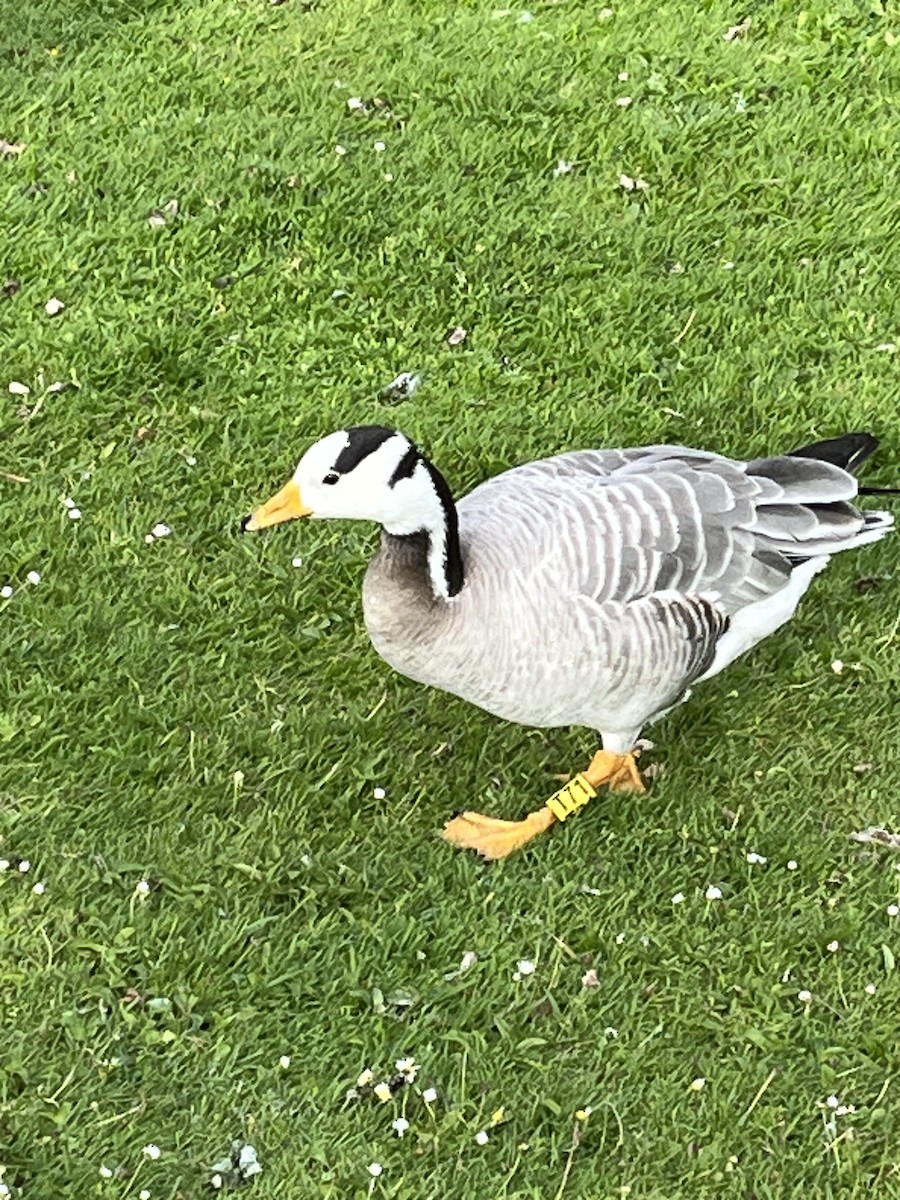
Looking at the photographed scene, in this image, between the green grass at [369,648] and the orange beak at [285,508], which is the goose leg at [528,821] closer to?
the green grass at [369,648]

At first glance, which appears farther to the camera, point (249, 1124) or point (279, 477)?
point (279, 477)

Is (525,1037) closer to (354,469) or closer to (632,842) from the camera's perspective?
(632,842)

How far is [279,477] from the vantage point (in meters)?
4.07

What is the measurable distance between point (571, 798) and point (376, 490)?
105 centimetres

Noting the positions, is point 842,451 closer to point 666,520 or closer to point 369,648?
point 666,520

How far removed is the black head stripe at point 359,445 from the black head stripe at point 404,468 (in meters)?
0.06

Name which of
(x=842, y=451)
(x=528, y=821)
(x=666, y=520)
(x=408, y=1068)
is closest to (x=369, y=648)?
(x=528, y=821)

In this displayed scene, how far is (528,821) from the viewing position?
3.32m

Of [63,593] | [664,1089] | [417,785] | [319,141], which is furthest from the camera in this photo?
[319,141]

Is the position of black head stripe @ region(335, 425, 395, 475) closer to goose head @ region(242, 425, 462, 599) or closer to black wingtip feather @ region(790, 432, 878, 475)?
goose head @ region(242, 425, 462, 599)

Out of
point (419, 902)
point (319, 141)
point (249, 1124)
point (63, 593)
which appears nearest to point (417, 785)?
point (419, 902)

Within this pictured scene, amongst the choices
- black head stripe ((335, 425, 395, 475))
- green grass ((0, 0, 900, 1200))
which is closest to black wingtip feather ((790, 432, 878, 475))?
green grass ((0, 0, 900, 1200))

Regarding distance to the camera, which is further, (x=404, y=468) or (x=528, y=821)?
(x=528, y=821)

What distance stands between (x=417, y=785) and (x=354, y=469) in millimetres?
1049
